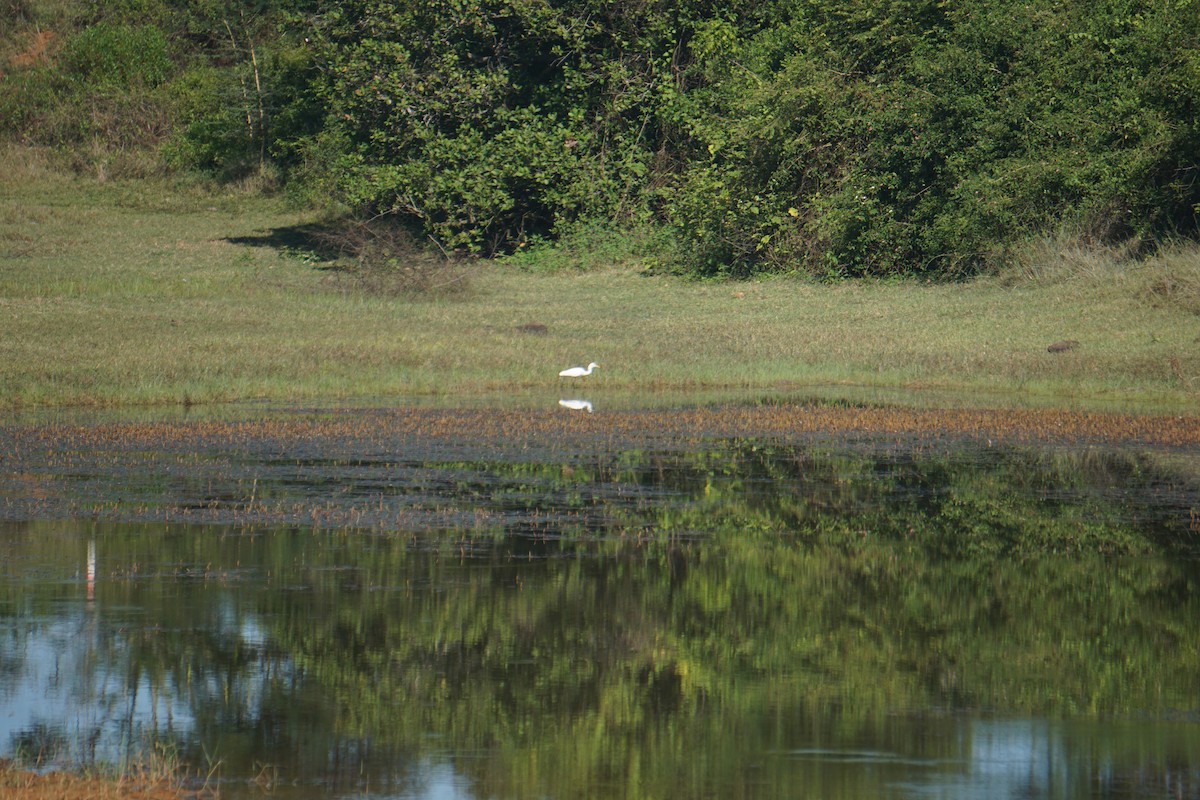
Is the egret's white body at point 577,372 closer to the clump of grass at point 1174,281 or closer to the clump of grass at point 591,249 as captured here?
the clump of grass at point 1174,281

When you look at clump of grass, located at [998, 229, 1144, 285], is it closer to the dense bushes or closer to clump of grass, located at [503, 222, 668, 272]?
the dense bushes

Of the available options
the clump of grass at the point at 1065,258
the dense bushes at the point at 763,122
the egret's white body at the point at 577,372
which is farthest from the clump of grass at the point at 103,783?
the dense bushes at the point at 763,122

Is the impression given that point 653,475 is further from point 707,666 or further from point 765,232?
point 765,232

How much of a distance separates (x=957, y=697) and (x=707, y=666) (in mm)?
1487

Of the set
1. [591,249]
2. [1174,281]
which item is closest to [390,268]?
[591,249]

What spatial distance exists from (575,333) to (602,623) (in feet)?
60.6

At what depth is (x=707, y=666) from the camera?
9.39 meters

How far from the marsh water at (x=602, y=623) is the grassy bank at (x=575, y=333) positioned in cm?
581

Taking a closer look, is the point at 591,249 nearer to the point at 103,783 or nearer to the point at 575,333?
the point at 575,333

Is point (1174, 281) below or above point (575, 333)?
above

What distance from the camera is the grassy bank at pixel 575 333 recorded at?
23062mm

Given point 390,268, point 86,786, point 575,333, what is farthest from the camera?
point 390,268

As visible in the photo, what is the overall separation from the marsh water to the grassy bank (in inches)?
229

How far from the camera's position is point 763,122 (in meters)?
35.5
